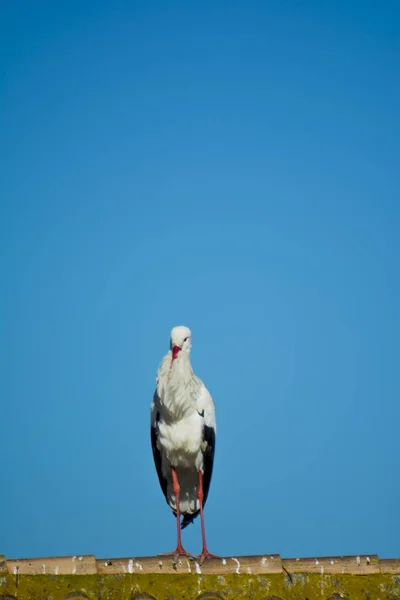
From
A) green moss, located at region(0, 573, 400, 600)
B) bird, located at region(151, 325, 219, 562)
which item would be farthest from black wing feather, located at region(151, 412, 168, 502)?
green moss, located at region(0, 573, 400, 600)

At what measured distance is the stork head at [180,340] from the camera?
1218cm

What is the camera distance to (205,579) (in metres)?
8.32

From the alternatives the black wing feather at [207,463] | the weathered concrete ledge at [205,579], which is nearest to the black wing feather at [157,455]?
the black wing feather at [207,463]

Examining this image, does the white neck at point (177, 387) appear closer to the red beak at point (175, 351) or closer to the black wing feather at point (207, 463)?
the red beak at point (175, 351)

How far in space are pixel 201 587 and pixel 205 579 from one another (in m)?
0.09

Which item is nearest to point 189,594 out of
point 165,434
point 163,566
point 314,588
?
point 163,566

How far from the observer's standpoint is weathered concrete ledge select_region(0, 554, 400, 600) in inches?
315

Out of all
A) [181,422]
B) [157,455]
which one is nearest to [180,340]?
[181,422]

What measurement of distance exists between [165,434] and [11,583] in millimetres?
4392

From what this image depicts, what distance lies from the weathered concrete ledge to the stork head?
13.1 feet

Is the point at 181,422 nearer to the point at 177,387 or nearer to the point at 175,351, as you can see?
the point at 177,387

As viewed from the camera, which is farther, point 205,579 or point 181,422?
point 181,422

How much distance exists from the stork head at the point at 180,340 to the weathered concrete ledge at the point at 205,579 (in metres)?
4.00

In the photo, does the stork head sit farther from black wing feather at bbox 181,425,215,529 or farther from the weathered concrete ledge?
the weathered concrete ledge
